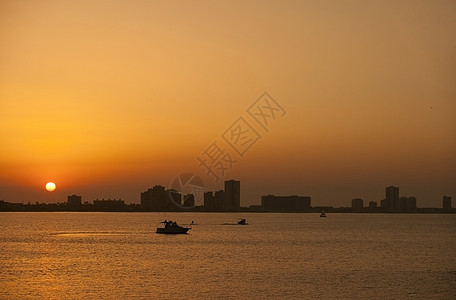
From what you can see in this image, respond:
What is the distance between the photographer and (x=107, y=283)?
69438mm

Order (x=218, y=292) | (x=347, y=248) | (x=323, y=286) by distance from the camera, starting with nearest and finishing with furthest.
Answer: (x=218, y=292) < (x=323, y=286) < (x=347, y=248)

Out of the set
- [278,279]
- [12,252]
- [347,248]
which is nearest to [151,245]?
[12,252]

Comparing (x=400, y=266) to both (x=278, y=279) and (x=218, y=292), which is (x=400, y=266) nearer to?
(x=278, y=279)

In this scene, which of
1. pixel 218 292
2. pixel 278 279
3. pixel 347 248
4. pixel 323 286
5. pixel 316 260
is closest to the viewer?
pixel 218 292

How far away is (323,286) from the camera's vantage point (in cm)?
6819

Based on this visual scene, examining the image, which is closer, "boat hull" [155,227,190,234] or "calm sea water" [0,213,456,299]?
"calm sea water" [0,213,456,299]

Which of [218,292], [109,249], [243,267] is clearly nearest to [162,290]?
[218,292]

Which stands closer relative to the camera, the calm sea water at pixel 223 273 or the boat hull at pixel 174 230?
the calm sea water at pixel 223 273

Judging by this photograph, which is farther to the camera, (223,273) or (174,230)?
(174,230)

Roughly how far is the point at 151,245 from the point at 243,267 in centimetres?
4597

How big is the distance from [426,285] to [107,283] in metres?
32.2

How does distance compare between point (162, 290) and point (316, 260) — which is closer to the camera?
point (162, 290)

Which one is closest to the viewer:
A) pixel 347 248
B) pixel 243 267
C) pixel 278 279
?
pixel 278 279

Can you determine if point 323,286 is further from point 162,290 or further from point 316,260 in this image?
point 316,260
